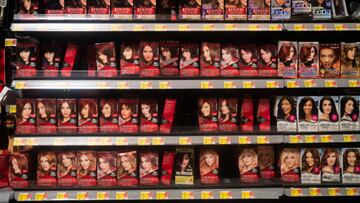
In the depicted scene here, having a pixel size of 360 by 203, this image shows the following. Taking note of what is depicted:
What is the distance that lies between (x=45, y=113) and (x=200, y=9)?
50.8 inches

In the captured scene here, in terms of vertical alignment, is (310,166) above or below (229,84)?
below

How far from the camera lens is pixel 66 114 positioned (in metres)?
2.39

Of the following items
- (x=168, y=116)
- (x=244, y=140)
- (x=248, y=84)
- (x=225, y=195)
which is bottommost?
(x=225, y=195)

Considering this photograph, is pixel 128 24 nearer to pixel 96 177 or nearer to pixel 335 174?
pixel 96 177

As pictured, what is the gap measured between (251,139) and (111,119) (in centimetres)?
97

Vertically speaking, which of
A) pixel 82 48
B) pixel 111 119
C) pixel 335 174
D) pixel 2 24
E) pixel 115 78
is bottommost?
pixel 335 174

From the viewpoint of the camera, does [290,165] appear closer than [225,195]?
No

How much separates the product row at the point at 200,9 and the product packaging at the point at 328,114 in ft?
1.91

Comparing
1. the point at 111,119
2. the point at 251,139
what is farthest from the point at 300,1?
the point at 111,119

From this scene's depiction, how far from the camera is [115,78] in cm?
231

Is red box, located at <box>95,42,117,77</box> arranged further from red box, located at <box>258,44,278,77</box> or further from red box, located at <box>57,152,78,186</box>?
red box, located at <box>258,44,278,77</box>

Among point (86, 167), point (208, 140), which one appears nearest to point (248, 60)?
point (208, 140)

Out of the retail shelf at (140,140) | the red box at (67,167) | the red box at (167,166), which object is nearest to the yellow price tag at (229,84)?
the retail shelf at (140,140)

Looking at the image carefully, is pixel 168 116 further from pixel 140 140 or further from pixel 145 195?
pixel 145 195
